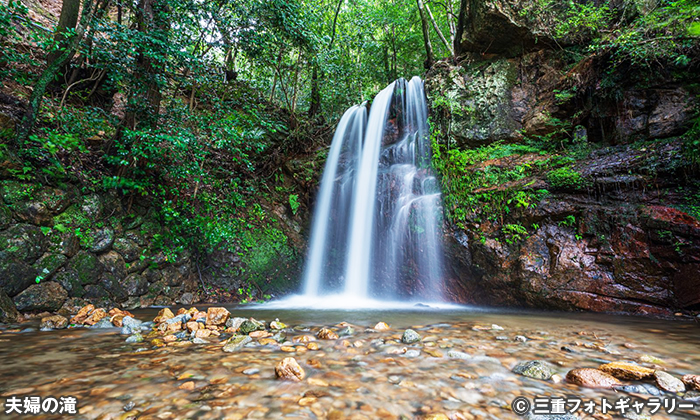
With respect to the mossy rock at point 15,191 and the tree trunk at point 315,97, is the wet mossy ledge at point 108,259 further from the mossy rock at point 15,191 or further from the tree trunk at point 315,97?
the tree trunk at point 315,97

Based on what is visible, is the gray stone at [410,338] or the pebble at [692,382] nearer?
the pebble at [692,382]

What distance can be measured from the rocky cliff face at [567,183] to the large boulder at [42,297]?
6.30 m

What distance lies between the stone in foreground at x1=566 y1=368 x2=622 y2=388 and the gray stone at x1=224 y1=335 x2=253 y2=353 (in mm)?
2470

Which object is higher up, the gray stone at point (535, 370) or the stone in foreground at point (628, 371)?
the stone in foreground at point (628, 371)

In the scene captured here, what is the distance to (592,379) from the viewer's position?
177 centimetres

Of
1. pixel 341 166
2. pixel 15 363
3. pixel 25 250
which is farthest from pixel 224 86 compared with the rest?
pixel 15 363

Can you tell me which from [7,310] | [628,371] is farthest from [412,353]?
[7,310]

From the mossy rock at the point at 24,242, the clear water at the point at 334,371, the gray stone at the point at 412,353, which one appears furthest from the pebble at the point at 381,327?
the mossy rock at the point at 24,242

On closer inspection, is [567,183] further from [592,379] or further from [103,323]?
[103,323]

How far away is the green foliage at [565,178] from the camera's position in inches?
192

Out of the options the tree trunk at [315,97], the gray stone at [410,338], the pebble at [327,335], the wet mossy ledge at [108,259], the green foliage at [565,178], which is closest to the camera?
the gray stone at [410,338]

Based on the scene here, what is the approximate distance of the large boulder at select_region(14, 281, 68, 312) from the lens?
3803 mm

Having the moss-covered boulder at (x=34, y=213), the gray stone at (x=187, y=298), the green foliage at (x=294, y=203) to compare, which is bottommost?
the gray stone at (x=187, y=298)

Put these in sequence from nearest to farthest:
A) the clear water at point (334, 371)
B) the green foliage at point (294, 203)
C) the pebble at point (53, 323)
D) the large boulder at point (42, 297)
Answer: the clear water at point (334, 371)
the pebble at point (53, 323)
the large boulder at point (42, 297)
the green foliage at point (294, 203)
